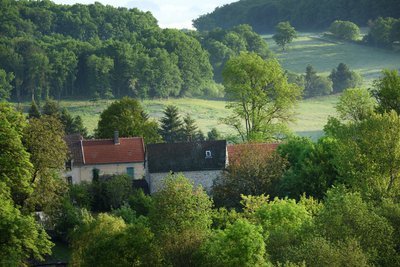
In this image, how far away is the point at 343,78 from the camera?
128 m

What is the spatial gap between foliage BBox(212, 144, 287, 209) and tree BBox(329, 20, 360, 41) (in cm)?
11166

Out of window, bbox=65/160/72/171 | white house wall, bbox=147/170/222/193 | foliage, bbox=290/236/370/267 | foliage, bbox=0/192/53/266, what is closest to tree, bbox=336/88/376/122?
white house wall, bbox=147/170/222/193

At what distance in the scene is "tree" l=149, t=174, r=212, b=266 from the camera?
35812 millimetres

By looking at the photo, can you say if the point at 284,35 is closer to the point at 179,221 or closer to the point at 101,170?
the point at 101,170

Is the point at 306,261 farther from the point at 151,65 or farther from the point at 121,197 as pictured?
the point at 151,65

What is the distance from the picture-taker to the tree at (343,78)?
12731 centimetres

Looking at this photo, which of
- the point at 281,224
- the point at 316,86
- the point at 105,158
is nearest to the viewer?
the point at 281,224

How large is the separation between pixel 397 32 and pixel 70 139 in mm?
96695

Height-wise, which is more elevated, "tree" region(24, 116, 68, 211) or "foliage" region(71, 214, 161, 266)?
"tree" region(24, 116, 68, 211)

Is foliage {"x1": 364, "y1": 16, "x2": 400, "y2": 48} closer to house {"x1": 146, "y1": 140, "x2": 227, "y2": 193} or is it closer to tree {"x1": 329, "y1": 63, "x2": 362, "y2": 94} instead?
tree {"x1": 329, "y1": 63, "x2": 362, "y2": 94}

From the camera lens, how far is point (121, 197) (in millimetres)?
56125

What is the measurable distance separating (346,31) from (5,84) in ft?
232

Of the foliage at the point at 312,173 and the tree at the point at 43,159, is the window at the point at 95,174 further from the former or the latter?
the foliage at the point at 312,173

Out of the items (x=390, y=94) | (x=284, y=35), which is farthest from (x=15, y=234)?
(x=284, y=35)
